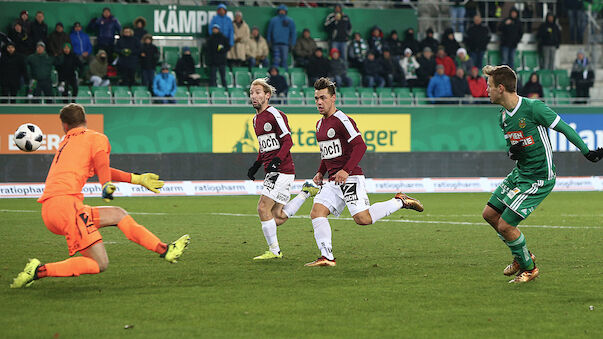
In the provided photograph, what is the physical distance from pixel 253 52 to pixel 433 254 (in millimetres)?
16542

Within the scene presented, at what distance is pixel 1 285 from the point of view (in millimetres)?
8641

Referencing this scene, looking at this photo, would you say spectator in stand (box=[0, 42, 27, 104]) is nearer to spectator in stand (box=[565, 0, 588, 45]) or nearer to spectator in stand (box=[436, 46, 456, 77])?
spectator in stand (box=[436, 46, 456, 77])

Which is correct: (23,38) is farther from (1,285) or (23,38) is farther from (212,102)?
(1,285)

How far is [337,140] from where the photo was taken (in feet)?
34.1

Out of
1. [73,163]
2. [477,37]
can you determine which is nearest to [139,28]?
[477,37]

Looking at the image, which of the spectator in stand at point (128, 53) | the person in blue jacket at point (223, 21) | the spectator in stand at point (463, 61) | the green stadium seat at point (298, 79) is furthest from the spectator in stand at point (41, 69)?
the spectator in stand at point (463, 61)

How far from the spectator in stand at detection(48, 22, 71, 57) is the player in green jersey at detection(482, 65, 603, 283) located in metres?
18.1

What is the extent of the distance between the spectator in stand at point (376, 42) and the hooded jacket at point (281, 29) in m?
2.67

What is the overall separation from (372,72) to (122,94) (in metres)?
7.76

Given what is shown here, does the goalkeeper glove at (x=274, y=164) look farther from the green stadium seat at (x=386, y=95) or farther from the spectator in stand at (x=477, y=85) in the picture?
the spectator in stand at (x=477, y=85)

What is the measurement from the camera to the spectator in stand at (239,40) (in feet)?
87.3

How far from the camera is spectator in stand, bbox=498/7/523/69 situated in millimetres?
28906

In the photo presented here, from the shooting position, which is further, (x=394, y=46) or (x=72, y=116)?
(x=394, y=46)

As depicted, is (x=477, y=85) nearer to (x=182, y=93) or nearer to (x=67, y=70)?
(x=182, y=93)
